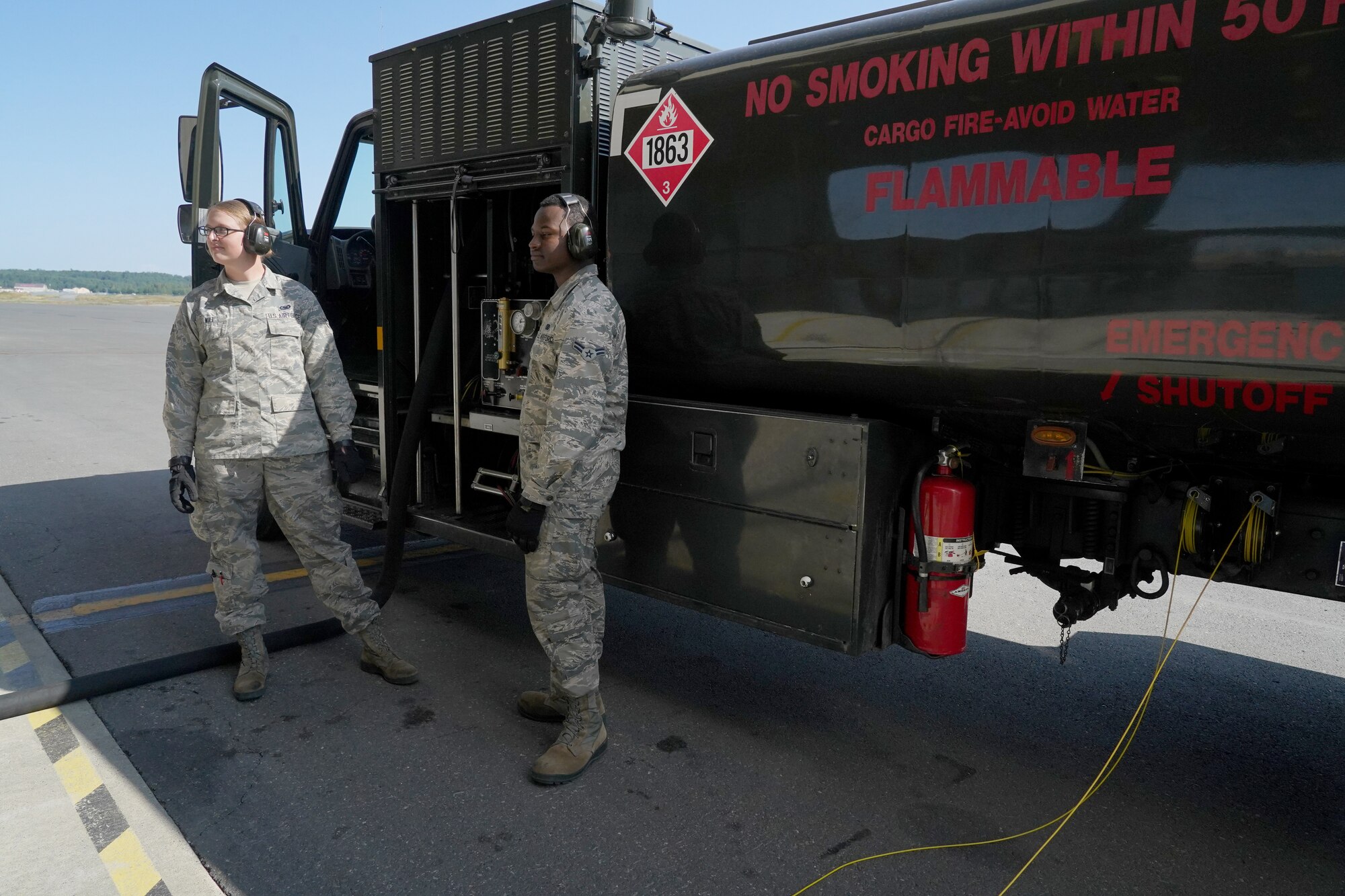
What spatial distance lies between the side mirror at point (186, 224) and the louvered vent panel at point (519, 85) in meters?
2.33

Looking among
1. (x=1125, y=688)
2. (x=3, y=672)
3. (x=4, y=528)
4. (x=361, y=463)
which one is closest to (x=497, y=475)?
(x=361, y=463)

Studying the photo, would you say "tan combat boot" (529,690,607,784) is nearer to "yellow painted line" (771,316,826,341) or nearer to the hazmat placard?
"yellow painted line" (771,316,826,341)

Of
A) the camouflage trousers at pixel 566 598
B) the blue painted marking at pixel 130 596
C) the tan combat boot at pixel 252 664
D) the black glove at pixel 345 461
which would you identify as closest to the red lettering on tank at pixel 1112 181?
the camouflage trousers at pixel 566 598

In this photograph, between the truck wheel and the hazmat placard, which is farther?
the truck wheel

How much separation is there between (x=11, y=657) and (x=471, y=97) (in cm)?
321

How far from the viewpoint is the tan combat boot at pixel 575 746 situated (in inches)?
125

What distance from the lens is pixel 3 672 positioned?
157 inches

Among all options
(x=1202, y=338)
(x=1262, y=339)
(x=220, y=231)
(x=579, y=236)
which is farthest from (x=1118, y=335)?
(x=220, y=231)

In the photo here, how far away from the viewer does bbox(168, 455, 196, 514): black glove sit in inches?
147

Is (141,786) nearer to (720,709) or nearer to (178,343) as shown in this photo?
(178,343)

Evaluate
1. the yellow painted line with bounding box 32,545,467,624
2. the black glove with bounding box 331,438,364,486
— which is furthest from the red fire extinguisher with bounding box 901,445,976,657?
the yellow painted line with bounding box 32,545,467,624

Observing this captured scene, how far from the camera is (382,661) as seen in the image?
4012 millimetres

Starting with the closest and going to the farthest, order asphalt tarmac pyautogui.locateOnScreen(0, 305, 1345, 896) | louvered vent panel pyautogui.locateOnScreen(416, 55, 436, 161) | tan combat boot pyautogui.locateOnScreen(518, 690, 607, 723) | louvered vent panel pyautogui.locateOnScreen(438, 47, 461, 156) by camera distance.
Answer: asphalt tarmac pyautogui.locateOnScreen(0, 305, 1345, 896)
tan combat boot pyautogui.locateOnScreen(518, 690, 607, 723)
louvered vent panel pyautogui.locateOnScreen(438, 47, 461, 156)
louvered vent panel pyautogui.locateOnScreen(416, 55, 436, 161)

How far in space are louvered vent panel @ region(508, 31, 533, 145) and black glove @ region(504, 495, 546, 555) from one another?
1647 mm
